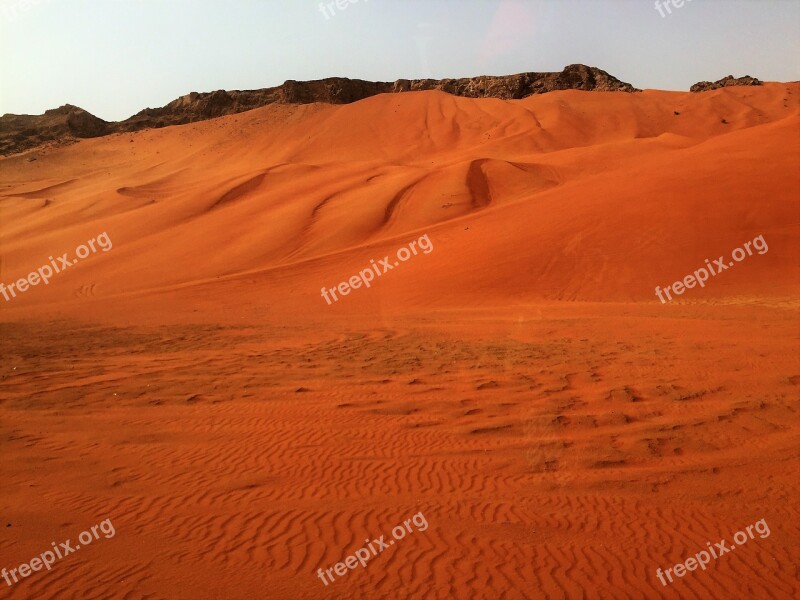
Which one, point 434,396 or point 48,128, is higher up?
point 48,128

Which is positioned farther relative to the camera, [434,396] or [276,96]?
[276,96]

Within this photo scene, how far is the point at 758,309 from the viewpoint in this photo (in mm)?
12070

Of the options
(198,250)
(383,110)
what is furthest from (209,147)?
(198,250)

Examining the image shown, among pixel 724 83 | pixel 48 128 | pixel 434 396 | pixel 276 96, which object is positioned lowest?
pixel 434 396

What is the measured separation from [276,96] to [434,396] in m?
52.8

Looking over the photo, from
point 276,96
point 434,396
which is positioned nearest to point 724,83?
point 276,96

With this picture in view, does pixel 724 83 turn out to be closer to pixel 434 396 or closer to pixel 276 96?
pixel 276 96

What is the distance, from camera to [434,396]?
25.1 feet

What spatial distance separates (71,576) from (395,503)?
2.77 meters

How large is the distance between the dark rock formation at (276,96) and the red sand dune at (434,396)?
34123 millimetres

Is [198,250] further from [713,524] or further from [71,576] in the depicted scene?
[713,524]

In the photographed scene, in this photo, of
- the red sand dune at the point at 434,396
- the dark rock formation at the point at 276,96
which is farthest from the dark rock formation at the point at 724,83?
the red sand dune at the point at 434,396

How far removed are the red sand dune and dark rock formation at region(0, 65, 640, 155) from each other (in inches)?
1343

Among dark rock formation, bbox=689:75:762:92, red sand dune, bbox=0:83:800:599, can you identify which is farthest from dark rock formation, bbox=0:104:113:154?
dark rock formation, bbox=689:75:762:92
